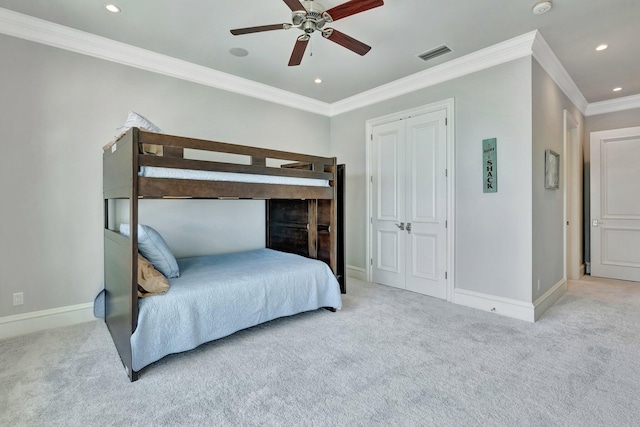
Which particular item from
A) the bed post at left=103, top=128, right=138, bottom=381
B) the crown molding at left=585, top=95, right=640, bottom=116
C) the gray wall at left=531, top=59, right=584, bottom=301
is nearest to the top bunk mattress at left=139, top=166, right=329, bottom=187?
the bed post at left=103, top=128, right=138, bottom=381

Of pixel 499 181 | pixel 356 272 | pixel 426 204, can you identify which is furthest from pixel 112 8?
pixel 356 272

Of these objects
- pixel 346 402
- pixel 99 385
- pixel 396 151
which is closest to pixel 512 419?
pixel 346 402

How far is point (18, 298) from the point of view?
265 cm

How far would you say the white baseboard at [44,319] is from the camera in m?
2.60

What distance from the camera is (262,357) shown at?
2.27 meters

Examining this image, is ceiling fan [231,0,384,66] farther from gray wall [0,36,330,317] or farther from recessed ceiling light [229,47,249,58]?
gray wall [0,36,330,317]

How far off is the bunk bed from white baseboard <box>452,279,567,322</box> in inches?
58.4

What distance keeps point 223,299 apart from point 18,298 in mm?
1874

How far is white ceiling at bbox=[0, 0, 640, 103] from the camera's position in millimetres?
2463

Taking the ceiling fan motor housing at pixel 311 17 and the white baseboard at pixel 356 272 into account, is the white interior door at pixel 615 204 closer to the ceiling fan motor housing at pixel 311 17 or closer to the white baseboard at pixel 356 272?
the white baseboard at pixel 356 272

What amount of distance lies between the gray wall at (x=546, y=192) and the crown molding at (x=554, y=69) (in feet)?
0.23

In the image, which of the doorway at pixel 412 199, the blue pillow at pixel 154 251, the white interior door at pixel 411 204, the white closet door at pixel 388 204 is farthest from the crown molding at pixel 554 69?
the blue pillow at pixel 154 251

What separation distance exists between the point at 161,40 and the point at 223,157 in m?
1.33

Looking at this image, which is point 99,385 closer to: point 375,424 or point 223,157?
point 375,424
